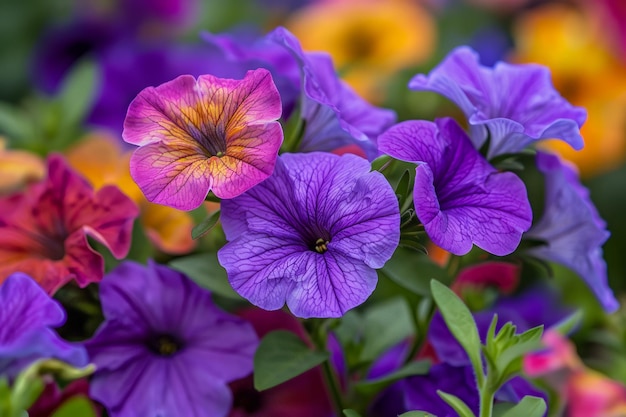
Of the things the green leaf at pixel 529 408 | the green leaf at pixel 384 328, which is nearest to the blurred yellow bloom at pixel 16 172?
the green leaf at pixel 384 328

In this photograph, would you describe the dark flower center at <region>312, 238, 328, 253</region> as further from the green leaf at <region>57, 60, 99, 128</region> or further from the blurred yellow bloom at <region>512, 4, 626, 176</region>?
the blurred yellow bloom at <region>512, 4, 626, 176</region>

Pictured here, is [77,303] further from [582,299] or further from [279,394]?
[582,299]

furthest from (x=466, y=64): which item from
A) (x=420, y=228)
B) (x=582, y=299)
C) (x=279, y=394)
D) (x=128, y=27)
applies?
(x=128, y=27)

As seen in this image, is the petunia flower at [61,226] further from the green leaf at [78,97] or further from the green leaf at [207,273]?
the green leaf at [78,97]

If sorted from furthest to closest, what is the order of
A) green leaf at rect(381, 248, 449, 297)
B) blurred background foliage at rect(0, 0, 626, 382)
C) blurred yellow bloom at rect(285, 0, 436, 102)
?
blurred yellow bloom at rect(285, 0, 436, 102)
blurred background foliage at rect(0, 0, 626, 382)
green leaf at rect(381, 248, 449, 297)

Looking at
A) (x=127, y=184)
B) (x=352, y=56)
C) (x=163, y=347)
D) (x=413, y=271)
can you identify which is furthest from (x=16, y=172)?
(x=352, y=56)

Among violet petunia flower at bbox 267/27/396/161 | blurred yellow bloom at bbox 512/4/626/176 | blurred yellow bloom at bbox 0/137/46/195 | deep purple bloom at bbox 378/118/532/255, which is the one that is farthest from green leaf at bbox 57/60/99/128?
blurred yellow bloom at bbox 512/4/626/176
